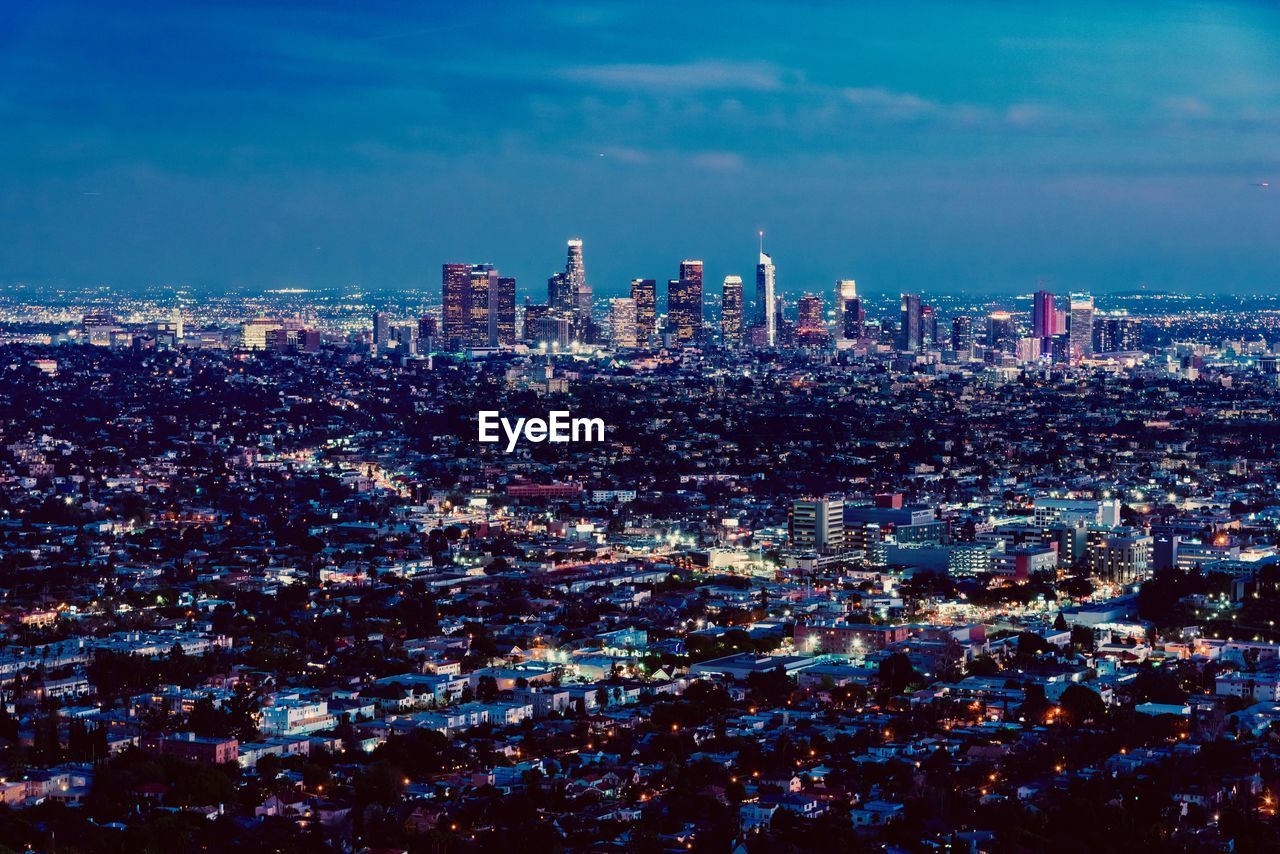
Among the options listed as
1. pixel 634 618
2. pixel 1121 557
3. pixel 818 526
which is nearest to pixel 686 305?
pixel 818 526

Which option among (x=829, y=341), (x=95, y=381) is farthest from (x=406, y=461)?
(x=829, y=341)

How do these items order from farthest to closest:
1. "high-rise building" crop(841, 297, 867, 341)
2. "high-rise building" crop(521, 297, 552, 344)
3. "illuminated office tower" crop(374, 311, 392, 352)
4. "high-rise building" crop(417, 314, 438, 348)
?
"high-rise building" crop(841, 297, 867, 341) < "high-rise building" crop(521, 297, 552, 344) < "high-rise building" crop(417, 314, 438, 348) < "illuminated office tower" crop(374, 311, 392, 352)

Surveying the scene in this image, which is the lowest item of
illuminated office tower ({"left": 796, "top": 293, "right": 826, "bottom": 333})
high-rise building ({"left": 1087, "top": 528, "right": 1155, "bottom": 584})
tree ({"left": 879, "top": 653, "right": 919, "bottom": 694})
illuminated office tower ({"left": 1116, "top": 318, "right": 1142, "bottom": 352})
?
tree ({"left": 879, "top": 653, "right": 919, "bottom": 694})

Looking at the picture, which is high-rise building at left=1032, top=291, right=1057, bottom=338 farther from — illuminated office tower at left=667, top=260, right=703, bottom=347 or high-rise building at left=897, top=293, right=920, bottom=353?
illuminated office tower at left=667, top=260, right=703, bottom=347

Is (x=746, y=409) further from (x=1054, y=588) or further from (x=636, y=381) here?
(x=1054, y=588)

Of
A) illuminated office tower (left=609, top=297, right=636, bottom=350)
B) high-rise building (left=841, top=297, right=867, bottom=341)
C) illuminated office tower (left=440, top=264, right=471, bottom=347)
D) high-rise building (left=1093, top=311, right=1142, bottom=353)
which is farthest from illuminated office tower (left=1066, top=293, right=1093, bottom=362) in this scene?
illuminated office tower (left=440, top=264, right=471, bottom=347)

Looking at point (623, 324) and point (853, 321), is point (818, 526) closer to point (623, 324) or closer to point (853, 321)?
point (623, 324)

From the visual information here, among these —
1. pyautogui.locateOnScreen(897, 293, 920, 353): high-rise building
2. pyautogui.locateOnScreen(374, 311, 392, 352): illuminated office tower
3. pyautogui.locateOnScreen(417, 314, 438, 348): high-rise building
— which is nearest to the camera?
pyautogui.locateOnScreen(374, 311, 392, 352): illuminated office tower
